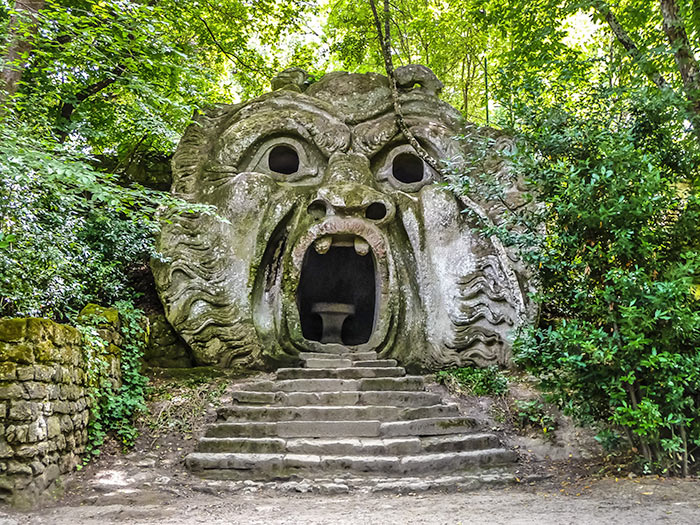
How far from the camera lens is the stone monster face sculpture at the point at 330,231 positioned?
6855mm

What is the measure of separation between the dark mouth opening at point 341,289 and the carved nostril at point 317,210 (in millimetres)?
1680

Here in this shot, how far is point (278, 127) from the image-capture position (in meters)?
7.63

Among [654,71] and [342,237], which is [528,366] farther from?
[342,237]

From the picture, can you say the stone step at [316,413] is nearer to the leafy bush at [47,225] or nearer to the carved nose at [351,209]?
the leafy bush at [47,225]

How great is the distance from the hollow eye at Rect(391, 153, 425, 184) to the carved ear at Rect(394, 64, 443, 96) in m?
1.04

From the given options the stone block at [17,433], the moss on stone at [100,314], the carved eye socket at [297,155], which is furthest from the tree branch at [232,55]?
the stone block at [17,433]

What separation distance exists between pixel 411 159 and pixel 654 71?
153 inches

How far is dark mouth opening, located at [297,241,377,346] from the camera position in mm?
9172

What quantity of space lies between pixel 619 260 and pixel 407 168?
179 inches

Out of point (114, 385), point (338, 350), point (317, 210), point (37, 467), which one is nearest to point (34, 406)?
point (37, 467)

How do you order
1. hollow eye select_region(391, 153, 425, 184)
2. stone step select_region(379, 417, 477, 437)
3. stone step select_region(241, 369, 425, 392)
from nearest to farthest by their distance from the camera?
1. stone step select_region(379, 417, 477, 437)
2. stone step select_region(241, 369, 425, 392)
3. hollow eye select_region(391, 153, 425, 184)

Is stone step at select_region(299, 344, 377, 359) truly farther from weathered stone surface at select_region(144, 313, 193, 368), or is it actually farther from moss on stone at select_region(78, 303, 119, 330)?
moss on stone at select_region(78, 303, 119, 330)

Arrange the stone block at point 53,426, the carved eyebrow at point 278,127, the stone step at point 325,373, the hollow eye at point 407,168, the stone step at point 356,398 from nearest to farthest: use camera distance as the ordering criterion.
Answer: the stone block at point 53,426 → the stone step at point 356,398 → the stone step at point 325,373 → the carved eyebrow at point 278,127 → the hollow eye at point 407,168

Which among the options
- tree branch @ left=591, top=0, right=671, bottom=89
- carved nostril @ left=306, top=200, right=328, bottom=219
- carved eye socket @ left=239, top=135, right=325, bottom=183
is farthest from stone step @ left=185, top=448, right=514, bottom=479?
carved eye socket @ left=239, top=135, right=325, bottom=183
